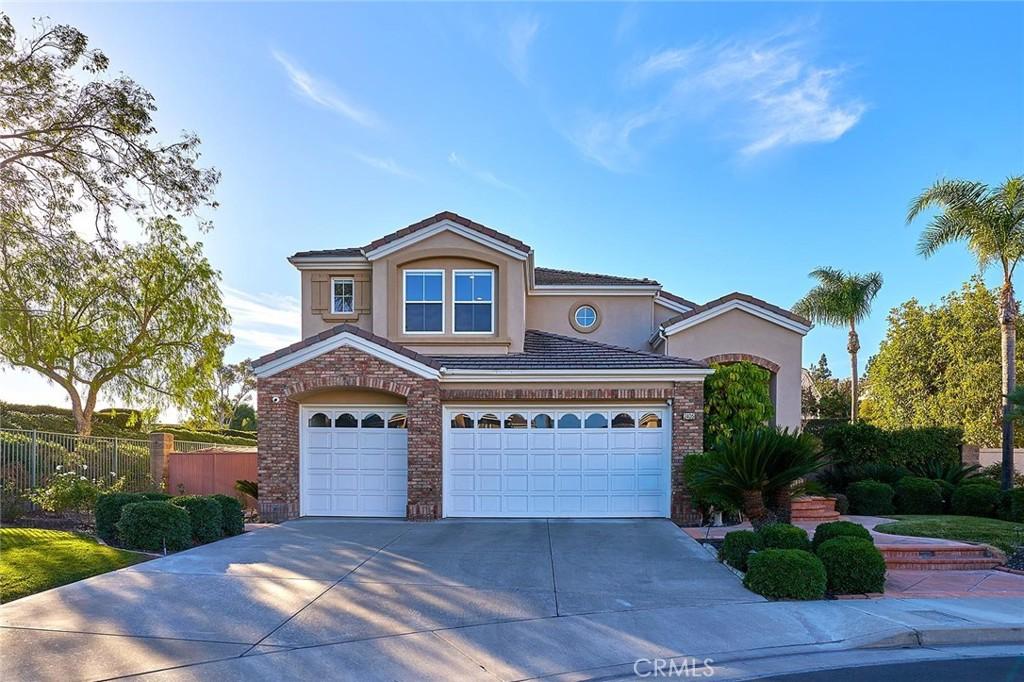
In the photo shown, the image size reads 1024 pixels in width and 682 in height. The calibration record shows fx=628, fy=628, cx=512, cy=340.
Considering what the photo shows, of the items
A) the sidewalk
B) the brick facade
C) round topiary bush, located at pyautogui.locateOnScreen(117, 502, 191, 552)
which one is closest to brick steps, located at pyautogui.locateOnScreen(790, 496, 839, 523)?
the brick facade

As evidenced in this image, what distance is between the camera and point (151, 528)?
Result: 9.88 meters

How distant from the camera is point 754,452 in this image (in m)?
9.96

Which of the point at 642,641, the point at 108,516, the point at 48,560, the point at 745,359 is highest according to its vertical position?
the point at 745,359

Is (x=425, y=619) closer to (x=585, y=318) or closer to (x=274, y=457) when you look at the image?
(x=274, y=457)

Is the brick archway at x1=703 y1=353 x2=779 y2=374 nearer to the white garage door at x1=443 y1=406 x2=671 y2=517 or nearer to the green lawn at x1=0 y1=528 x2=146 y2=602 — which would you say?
the white garage door at x1=443 y1=406 x2=671 y2=517

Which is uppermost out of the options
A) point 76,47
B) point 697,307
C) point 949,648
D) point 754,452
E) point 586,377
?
point 76,47

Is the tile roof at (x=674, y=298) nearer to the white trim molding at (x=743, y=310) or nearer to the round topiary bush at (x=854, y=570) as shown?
the white trim molding at (x=743, y=310)

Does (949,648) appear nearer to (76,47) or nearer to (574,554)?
(574,554)

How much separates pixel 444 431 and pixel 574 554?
4.64 m

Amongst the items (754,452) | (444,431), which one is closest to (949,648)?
(754,452)

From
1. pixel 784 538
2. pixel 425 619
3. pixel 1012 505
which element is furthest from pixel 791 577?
pixel 1012 505

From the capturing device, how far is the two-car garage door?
13.6 meters

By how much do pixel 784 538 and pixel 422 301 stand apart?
392 inches

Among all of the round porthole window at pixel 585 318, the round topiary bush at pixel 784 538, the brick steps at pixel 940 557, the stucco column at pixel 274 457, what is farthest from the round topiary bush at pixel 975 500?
the stucco column at pixel 274 457
